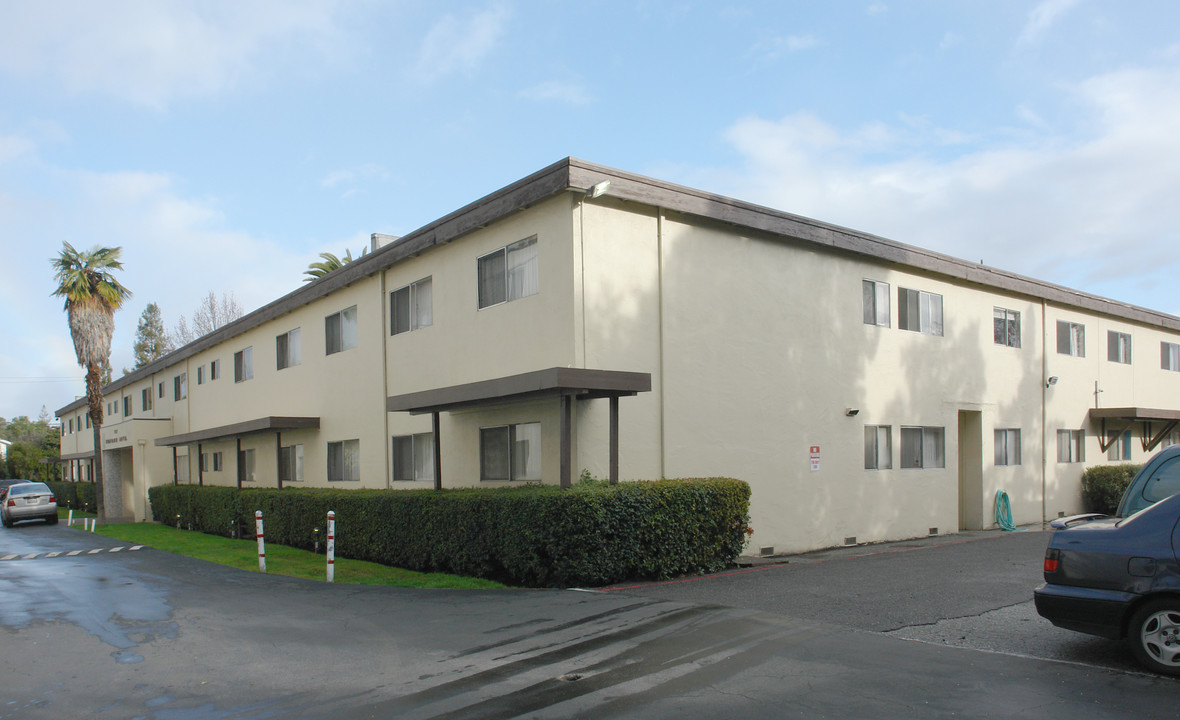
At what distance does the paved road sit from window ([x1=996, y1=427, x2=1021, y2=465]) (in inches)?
415

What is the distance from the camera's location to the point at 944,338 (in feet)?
63.0

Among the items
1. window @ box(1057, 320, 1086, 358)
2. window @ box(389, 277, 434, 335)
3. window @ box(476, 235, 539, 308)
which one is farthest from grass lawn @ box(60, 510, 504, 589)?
window @ box(1057, 320, 1086, 358)

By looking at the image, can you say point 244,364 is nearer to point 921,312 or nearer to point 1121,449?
point 921,312

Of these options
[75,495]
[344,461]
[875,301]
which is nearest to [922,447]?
[875,301]

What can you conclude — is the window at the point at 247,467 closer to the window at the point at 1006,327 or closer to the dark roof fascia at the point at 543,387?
the dark roof fascia at the point at 543,387

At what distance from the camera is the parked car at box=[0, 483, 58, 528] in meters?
32.0

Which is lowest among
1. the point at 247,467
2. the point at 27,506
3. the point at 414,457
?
the point at 27,506

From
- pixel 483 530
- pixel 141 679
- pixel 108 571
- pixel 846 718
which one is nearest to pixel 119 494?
pixel 108 571

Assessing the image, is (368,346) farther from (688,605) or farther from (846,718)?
(846,718)

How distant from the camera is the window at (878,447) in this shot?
17.3m

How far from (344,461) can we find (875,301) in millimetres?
12536

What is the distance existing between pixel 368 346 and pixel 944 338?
42.7 feet

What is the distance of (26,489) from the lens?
3309cm

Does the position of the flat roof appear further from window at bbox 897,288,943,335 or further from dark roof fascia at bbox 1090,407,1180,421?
dark roof fascia at bbox 1090,407,1180,421
